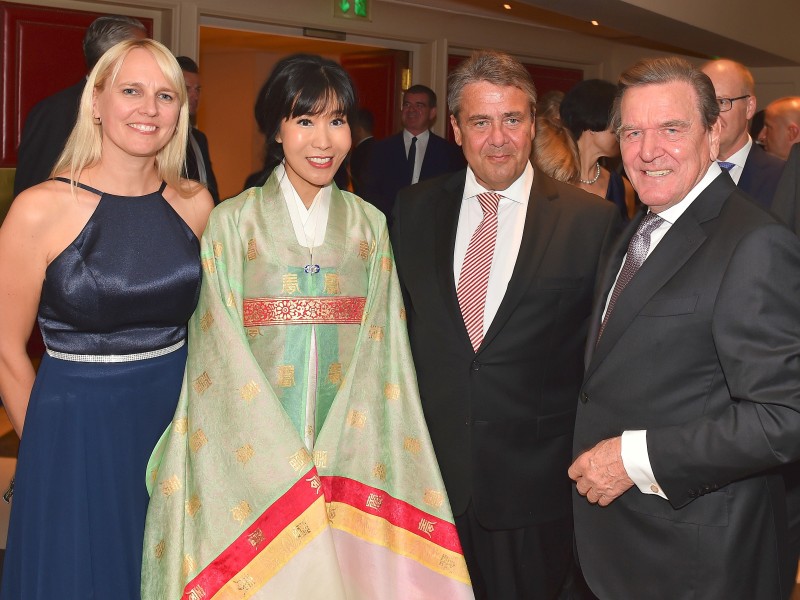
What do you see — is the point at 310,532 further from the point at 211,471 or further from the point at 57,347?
the point at 57,347

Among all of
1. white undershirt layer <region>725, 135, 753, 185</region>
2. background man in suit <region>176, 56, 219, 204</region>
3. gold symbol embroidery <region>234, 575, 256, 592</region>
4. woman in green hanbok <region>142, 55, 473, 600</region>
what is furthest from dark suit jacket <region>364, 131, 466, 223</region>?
gold symbol embroidery <region>234, 575, 256, 592</region>

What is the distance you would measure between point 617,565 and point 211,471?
89cm

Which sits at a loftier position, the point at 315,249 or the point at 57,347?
the point at 315,249

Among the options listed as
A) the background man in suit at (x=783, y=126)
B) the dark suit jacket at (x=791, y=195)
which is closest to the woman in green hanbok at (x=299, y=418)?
the dark suit jacket at (x=791, y=195)

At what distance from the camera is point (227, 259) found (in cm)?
217

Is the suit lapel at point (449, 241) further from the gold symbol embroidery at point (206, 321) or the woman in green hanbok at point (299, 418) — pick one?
the gold symbol embroidery at point (206, 321)

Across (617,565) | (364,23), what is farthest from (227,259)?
(364,23)

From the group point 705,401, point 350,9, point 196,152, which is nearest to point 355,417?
point 705,401

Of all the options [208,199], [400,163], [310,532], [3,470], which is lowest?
[3,470]

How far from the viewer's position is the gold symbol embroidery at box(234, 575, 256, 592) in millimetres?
2066

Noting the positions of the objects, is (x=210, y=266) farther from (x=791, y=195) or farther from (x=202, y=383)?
(x=791, y=195)

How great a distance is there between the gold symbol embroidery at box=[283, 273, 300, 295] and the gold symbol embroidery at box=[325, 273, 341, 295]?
69mm

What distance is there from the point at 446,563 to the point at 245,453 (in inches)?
20.6

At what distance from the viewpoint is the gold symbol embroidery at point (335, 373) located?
7.22 ft
